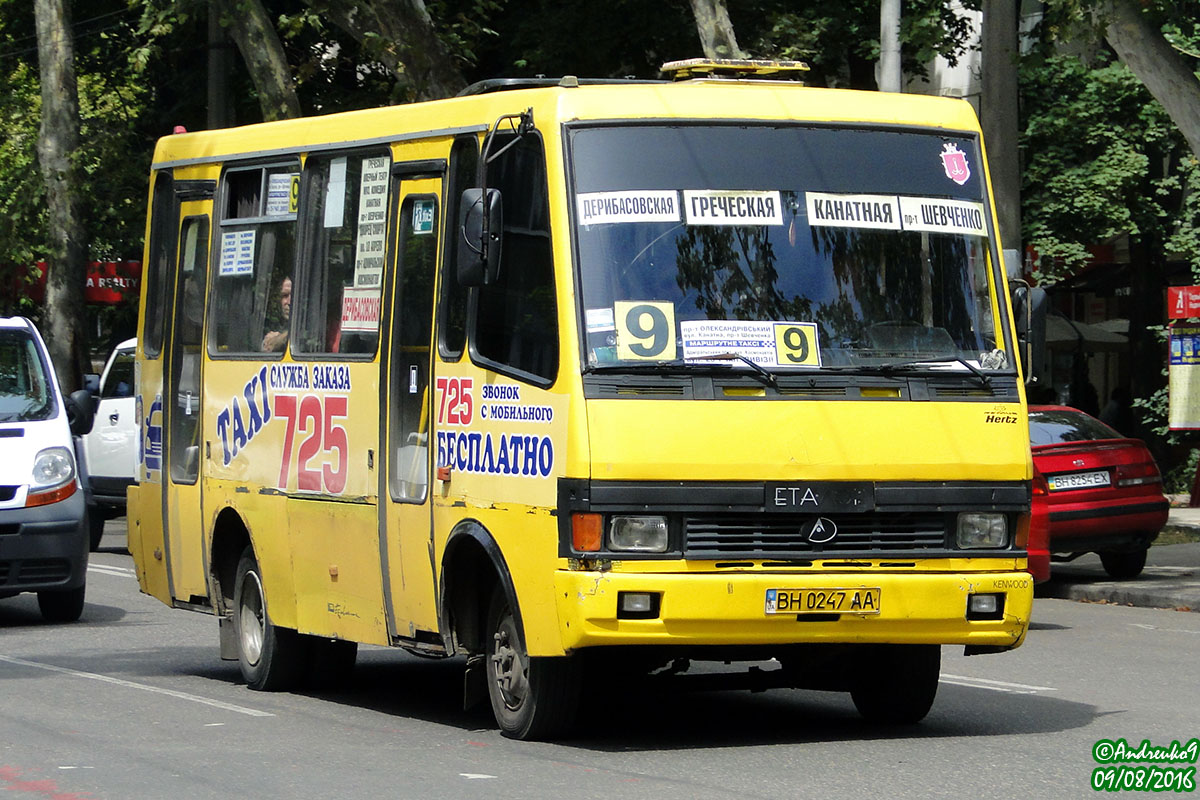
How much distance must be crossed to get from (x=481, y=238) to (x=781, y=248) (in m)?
1.27

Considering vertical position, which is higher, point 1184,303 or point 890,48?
point 890,48

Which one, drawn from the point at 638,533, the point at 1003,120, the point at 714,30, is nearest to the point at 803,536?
the point at 638,533

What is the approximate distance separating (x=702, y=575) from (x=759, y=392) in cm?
79

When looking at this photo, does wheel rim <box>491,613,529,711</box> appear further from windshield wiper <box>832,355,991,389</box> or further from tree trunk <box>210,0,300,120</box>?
tree trunk <box>210,0,300,120</box>

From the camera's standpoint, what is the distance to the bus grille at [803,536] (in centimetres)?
877

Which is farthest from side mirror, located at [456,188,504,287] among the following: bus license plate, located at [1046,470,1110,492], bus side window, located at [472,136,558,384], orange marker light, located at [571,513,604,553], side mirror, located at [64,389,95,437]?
bus license plate, located at [1046,470,1110,492]

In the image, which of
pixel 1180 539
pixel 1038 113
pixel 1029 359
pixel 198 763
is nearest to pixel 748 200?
pixel 1029 359

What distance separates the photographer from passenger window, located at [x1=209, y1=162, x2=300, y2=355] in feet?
38.2

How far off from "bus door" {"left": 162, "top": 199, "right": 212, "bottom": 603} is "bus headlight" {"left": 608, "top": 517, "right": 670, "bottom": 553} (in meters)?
4.36

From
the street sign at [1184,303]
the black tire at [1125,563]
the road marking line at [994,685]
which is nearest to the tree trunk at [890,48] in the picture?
the street sign at [1184,303]

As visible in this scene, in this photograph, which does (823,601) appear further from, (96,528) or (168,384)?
(96,528)

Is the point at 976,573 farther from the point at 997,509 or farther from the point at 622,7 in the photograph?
the point at 622,7

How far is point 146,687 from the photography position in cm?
1154

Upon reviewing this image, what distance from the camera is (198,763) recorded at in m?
8.73
